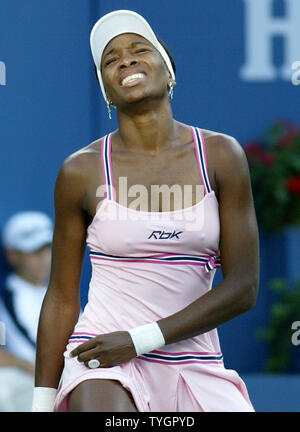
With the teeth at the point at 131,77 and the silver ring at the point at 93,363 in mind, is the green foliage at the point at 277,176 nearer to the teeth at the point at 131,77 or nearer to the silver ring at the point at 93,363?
the teeth at the point at 131,77

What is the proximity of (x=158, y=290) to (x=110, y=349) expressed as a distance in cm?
19

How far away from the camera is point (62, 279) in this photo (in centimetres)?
259

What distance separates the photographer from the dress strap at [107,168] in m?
2.48

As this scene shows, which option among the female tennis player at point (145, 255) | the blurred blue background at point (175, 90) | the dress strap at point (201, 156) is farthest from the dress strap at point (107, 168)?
the blurred blue background at point (175, 90)

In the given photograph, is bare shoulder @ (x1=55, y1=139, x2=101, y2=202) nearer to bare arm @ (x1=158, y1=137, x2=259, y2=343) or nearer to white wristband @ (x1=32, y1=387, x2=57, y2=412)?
bare arm @ (x1=158, y1=137, x2=259, y2=343)

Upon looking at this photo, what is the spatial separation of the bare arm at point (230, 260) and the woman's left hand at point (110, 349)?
92mm

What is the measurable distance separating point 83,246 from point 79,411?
18.1 inches

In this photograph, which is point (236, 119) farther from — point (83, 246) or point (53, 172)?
point (83, 246)

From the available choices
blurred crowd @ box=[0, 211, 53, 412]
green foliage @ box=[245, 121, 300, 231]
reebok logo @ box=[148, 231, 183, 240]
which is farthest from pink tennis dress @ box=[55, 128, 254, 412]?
green foliage @ box=[245, 121, 300, 231]

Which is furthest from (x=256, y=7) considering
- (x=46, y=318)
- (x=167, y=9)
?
(x=46, y=318)

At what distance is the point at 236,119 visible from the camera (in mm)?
4961

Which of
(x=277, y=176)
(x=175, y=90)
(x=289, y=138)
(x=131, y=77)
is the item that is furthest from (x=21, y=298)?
(x=131, y=77)

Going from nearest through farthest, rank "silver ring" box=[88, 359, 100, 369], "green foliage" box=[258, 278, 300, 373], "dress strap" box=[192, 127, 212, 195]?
1. "silver ring" box=[88, 359, 100, 369]
2. "dress strap" box=[192, 127, 212, 195]
3. "green foliage" box=[258, 278, 300, 373]

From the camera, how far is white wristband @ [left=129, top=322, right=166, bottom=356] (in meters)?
2.37
